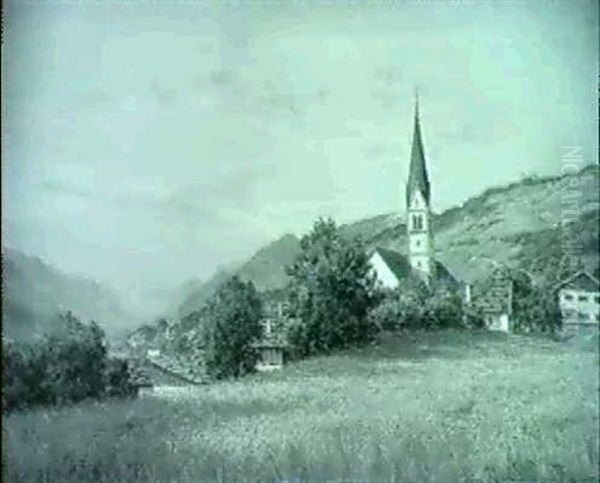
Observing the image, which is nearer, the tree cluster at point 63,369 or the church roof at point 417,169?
the tree cluster at point 63,369

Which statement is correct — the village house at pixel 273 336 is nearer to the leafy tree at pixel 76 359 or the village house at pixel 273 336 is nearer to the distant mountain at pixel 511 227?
the distant mountain at pixel 511 227

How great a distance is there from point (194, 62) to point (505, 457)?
0.93 meters

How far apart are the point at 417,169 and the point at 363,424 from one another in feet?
1.62

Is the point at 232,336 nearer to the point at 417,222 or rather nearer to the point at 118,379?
the point at 118,379

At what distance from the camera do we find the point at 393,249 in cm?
202

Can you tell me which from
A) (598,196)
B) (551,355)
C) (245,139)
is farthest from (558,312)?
(245,139)

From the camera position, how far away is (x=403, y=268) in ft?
6.68

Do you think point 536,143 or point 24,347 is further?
point 536,143

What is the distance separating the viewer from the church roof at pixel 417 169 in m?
2.07

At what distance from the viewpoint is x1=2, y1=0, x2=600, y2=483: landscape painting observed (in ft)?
6.49

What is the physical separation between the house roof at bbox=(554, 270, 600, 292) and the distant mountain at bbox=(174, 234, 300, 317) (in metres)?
0.52

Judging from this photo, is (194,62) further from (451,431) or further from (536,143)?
(451,431)

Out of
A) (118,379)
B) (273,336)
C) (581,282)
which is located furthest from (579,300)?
(118,379)

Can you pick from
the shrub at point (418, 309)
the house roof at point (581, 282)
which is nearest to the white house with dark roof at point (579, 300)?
the house roof at point (581, 282)
